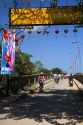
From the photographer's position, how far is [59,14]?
24.9 metres

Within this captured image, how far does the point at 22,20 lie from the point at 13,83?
8864mm

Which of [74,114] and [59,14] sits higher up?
[59,14]

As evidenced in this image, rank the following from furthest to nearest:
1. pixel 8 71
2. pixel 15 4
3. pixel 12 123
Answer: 1. pixel 8 71
2. pixel 12 123
3. pixel 15 4

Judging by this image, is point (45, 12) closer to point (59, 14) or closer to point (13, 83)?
point (59, 14)

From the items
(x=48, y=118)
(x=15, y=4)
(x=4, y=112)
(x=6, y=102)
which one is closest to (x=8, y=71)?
(x=6, y=102)

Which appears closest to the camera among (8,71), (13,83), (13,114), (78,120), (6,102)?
(78,120)

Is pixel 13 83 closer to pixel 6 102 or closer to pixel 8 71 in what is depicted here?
pixel 8 71

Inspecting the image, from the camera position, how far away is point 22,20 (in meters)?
24.5

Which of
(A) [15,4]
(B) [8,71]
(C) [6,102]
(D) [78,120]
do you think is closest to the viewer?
(A) [15,4]

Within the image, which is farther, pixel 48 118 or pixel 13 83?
pixel 13 83

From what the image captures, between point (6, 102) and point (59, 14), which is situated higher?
point (59, 14)

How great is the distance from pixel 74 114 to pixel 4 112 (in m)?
2.89

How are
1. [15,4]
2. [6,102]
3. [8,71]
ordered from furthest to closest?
[8,71]
[6,102]
[15,4]

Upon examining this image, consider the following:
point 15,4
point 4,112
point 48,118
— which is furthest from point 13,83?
point 15,4
